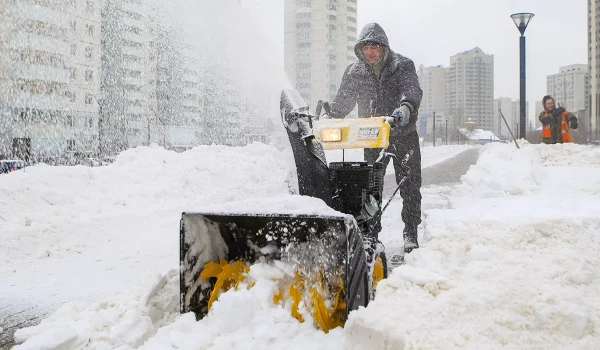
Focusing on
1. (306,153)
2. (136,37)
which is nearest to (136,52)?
(136,37)

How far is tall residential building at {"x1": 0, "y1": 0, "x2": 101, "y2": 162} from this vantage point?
1346 inches

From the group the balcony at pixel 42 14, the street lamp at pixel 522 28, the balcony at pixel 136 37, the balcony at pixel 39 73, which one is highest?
the balcony at pixel 136 37

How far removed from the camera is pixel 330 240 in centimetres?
246

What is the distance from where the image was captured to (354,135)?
3256mm

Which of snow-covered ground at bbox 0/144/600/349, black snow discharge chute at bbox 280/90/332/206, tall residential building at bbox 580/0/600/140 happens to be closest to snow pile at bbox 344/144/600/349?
snow-covered ground at bbox 0/144/600/349

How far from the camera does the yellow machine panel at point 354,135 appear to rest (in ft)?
10.5

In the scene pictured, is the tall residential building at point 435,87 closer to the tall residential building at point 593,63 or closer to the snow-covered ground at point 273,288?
the tall residential building at point 593,63

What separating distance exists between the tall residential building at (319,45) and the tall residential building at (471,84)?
4193cm

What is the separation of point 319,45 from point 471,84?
5495cm

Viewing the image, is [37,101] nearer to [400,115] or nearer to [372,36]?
[372,36]

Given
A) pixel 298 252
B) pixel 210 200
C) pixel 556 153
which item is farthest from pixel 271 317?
pixel 556 153

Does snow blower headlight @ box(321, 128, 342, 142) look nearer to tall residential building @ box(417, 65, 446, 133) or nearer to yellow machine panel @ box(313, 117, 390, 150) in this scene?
yellow machine panel @ box(313, 117, 390, 150)

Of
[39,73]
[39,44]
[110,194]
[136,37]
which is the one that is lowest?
[110,194]

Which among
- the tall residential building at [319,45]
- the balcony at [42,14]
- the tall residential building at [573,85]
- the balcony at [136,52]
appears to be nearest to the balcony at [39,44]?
the balcony at [42,14]
